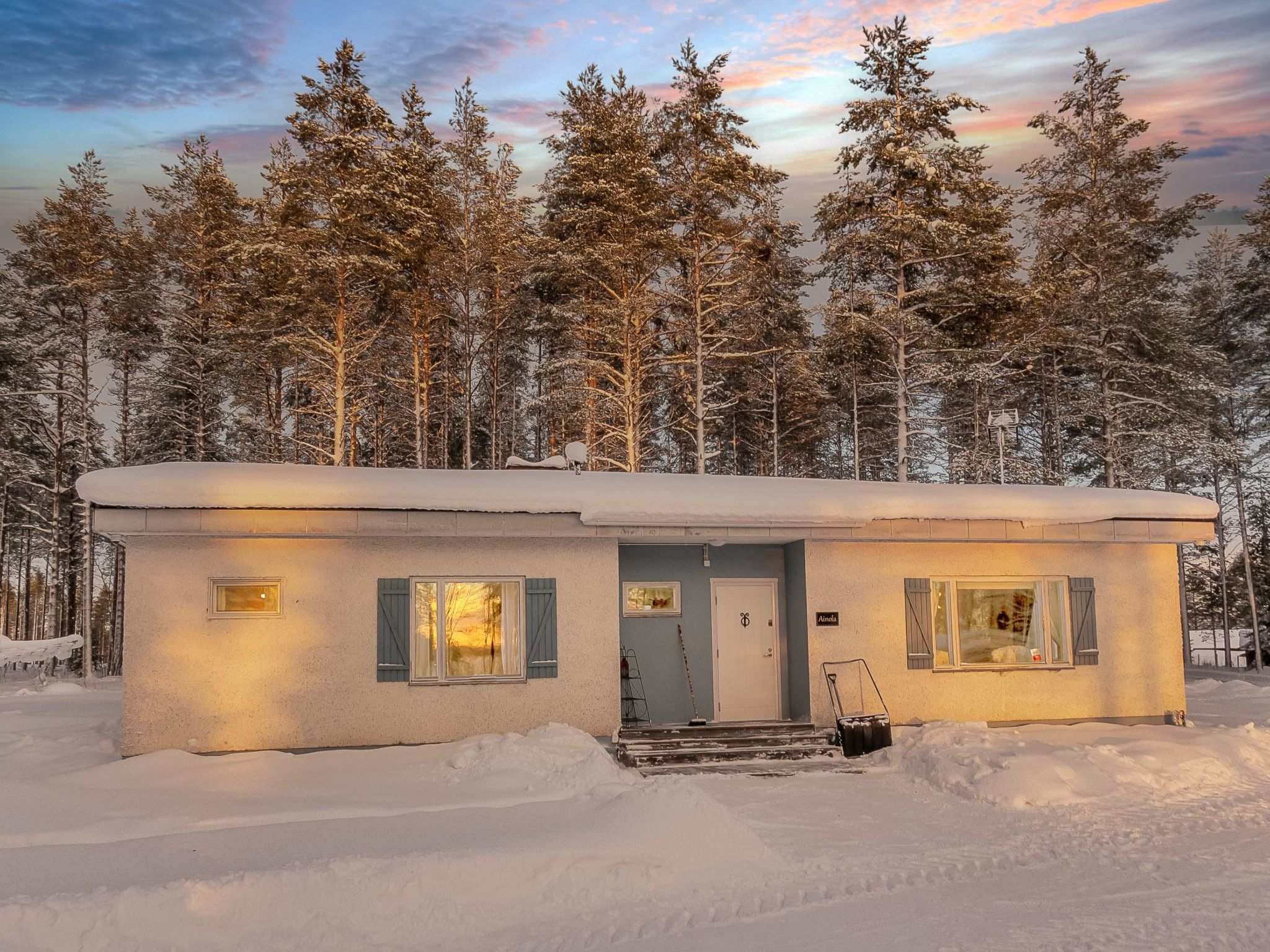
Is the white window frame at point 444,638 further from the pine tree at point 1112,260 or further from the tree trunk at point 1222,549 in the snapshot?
the tree trunk at point 1222,549

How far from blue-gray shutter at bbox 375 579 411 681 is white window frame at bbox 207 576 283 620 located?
1.01 m

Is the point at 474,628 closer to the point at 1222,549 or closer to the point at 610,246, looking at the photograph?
the point at 610,246

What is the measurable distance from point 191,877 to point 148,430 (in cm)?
2386

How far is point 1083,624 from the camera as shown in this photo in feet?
37.6

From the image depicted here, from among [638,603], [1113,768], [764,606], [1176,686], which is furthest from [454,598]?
[1176,686]

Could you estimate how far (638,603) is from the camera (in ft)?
38.1

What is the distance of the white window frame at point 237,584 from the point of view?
9250 millimetres

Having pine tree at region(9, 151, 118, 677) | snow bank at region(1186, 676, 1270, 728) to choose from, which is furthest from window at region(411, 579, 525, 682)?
pine tree at region(9, 151, 118, 677)

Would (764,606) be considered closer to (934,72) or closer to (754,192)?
(754,192)

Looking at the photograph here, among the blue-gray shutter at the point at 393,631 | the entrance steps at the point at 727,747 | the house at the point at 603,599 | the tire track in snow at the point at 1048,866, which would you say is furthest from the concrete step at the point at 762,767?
the blue-gray shutter at the point at 393,631

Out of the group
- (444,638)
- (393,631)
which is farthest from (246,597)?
(444,638)

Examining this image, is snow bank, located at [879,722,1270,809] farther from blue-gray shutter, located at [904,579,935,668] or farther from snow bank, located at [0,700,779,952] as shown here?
snow bank, located at [0,700,779,952]

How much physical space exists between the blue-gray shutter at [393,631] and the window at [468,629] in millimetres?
122

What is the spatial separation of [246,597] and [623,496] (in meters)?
4.12
